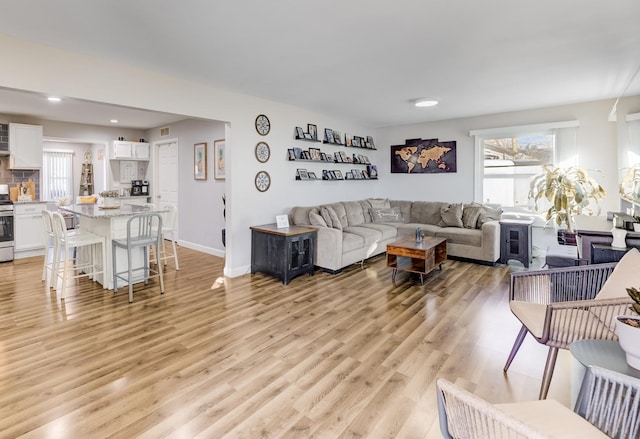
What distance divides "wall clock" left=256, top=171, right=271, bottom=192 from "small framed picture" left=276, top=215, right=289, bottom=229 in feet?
1.70

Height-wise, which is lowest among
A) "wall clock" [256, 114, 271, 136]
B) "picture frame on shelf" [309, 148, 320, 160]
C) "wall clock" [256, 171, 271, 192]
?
"wall clock" [256, 171, 271, 192]

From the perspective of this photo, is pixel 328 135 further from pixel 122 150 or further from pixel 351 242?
pixel 122 150

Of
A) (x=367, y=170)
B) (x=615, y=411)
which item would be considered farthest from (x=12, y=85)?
(x=367, y=170)

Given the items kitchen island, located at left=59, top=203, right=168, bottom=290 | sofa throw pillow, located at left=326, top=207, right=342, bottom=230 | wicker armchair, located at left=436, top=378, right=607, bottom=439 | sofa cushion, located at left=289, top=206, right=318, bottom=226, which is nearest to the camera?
wicker armchair, located at left=436, top=378, right=607, bottom=439

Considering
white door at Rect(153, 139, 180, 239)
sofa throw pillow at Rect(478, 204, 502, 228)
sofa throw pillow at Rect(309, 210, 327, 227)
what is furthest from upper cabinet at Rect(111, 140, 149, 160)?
sofa throw pillow at Rect(478, 204, 502, 228)

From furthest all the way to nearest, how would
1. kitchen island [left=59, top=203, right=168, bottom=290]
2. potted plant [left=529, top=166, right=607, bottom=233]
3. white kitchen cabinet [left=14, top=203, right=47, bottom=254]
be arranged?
white kitchen cabinet [left=14, top=203, right=47, bottom=254] → potted plant [left=529, top=166, right=607, bottom=233] → kitchen island [left=59, top=203, right=168, bottom=290]

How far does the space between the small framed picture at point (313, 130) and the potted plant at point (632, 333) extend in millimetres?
4670

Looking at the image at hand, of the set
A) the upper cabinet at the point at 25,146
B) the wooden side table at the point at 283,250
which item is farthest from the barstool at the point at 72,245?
the upper cabinet at the point at 25,146

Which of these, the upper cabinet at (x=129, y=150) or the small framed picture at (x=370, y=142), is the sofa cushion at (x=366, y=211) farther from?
the upper cabinet at (x=129, y=150)

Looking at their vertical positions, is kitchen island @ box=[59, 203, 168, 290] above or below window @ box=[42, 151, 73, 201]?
below

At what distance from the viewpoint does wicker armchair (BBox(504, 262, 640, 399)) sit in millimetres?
1758

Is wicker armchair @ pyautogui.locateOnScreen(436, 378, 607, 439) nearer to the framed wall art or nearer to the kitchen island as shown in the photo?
the kitchen island

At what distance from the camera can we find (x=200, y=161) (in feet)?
19.2

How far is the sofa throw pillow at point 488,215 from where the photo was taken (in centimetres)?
541
